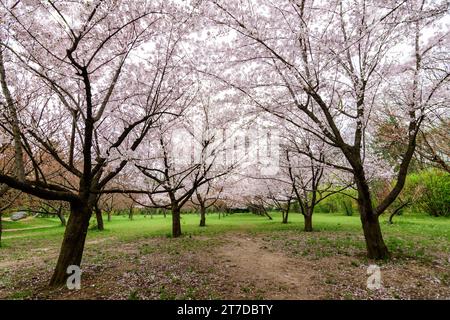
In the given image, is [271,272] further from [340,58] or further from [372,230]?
[340,58]

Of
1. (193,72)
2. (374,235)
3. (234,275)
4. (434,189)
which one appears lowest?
(234,275)

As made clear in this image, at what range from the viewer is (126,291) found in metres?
7.21

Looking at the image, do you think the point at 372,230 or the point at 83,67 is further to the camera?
the point at 372,230

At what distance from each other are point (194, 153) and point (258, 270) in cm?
1130

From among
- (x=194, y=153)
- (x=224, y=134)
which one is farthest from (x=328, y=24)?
(x=194, y=153)

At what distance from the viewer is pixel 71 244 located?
7660mm

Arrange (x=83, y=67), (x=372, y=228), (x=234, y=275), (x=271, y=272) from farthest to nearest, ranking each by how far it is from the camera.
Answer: (x=372, y=228), (x=271, y=272), (x=234, y=275), (x=83, y=67)

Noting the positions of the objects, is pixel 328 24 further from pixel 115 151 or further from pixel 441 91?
pixel 115 151

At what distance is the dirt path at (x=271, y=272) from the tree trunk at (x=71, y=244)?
437cm

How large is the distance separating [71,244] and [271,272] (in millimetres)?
5778

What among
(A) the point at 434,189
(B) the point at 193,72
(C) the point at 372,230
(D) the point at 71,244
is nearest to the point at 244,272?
(C) the point at 372,230

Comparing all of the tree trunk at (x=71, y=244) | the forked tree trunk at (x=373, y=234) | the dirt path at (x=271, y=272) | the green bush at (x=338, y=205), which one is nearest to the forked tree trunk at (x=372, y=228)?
the forked tree trunk at (x=373, y=234)

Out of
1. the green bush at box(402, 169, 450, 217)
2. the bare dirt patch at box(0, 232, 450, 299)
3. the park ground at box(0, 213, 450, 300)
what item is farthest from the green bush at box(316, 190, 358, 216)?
the bare dirt patch at box(0, 232, 450, 299)

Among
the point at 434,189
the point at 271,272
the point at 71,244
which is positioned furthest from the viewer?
the point at 434,189
